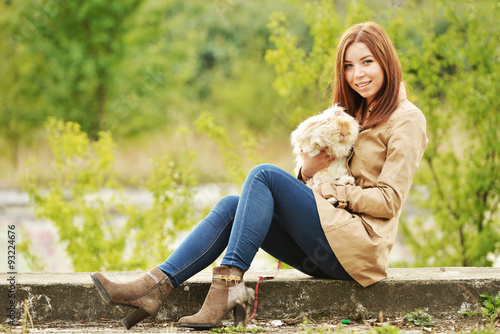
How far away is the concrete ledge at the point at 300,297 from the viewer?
3.08 metres

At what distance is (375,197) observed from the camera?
2.75 metres

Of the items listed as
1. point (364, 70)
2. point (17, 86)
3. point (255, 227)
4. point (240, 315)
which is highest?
point (17, 86)

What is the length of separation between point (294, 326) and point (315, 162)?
0.89 m

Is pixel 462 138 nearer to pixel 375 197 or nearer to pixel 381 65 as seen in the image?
pixel 381 65

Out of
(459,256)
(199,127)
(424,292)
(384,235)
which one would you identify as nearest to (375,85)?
(384,235)

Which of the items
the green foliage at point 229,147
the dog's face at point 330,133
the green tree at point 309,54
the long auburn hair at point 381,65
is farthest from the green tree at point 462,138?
the dog's face at point 330,133

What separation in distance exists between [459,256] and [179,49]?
762 centimetres

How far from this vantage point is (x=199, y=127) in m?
5.11

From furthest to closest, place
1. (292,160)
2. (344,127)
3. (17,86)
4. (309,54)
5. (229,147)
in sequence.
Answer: (17,86), (292,160), (309,54), (229,147), (344,127)

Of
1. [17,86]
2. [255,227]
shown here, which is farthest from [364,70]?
[17,86]

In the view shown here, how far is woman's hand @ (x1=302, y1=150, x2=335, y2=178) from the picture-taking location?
3.07m

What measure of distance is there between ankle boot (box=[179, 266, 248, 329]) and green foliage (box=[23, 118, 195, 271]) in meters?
2.21

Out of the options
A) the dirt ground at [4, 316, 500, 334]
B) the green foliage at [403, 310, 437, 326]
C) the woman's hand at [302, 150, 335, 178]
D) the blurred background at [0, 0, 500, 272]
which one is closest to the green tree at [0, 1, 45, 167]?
the blurred background at [0, 0, 500, 272]

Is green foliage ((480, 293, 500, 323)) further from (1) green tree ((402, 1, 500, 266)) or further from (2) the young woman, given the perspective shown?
(1) green tree ((402, 1, 500, 266))
